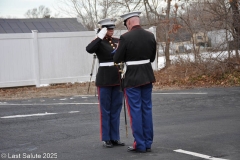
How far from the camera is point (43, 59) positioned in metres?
21.0

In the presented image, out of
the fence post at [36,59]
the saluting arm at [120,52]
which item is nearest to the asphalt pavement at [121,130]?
the saluting arm at [120,52]

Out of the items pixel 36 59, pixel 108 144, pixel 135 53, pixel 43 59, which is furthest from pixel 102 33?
pixel 43 59

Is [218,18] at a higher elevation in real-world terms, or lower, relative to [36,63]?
higher

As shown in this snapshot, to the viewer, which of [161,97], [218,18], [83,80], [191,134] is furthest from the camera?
[83,80]

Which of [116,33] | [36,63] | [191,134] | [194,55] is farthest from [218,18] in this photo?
[191,134]

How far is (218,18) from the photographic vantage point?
20266 mm

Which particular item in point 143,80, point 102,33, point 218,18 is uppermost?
point 218,18

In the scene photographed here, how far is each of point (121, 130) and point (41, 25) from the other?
2803cm

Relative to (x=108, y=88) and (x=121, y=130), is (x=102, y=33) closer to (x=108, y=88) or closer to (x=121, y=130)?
(x=108, y=88)

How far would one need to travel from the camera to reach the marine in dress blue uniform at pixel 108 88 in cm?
789

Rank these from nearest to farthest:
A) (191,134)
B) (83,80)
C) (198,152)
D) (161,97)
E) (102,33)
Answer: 1. (198,152)
2. (102,33)
3. (191,134)
4. (161,97)
5. (83,80)

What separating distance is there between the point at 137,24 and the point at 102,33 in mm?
613

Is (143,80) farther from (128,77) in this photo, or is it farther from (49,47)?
(49,47)

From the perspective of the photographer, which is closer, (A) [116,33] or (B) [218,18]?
(B) [218,18]
